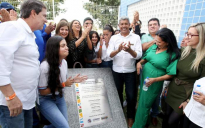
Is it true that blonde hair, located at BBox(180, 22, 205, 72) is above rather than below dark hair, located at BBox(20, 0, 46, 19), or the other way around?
below

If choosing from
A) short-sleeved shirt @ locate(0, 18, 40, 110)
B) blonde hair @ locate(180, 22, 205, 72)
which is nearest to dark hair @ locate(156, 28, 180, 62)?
blonde hair @ locate(180, 22, 205, 72)

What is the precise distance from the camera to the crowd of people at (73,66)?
135 cm

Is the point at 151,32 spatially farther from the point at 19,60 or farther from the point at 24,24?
Result: the point at 19,60

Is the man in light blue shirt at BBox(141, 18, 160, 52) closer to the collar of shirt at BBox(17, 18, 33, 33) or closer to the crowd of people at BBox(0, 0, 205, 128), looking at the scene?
the crowd of people at BBox(0, 0, 205, 128)

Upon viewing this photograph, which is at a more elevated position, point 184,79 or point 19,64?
point 19,64

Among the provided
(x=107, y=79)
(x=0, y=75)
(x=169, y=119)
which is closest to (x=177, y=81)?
(x=169, y=119)

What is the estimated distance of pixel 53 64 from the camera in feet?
6.10

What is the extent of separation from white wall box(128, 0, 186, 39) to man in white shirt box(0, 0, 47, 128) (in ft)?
13.6

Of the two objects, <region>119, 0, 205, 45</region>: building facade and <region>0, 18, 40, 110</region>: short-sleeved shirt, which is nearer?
<region>0, 18, 40, 110</region>: short-sleeved shirt

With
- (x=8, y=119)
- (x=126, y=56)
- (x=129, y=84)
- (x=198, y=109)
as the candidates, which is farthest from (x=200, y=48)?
(x=8, y=119)

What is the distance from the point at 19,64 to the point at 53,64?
51 centimetres

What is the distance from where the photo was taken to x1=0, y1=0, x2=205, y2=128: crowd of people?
135cm

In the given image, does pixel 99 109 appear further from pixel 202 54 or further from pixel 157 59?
pixel 202 54

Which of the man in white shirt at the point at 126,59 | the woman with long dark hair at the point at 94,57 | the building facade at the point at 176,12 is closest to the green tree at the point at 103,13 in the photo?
the building facade at the point at 176,12
